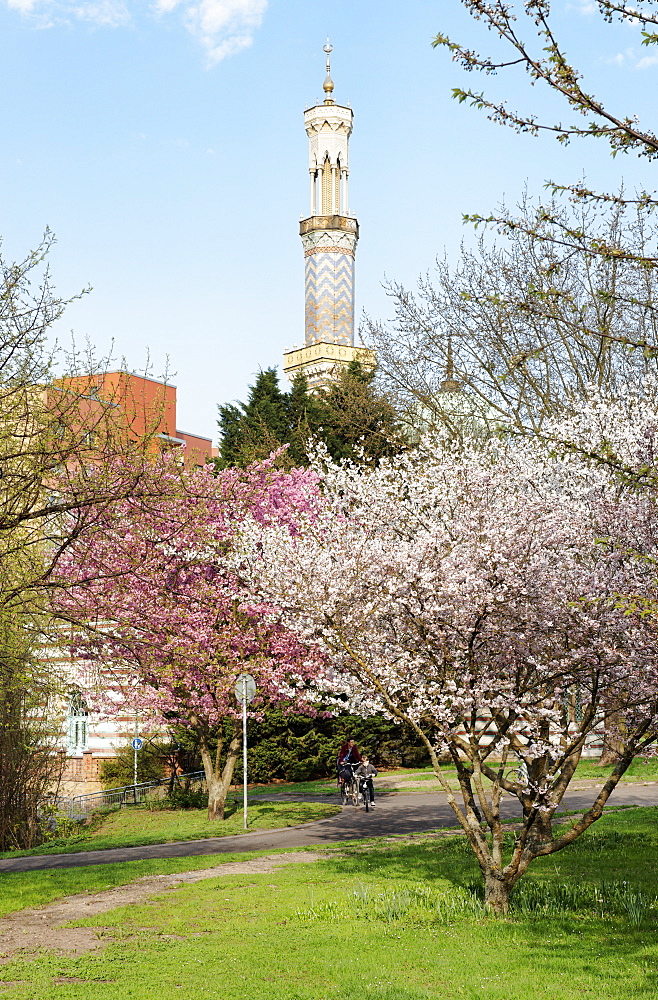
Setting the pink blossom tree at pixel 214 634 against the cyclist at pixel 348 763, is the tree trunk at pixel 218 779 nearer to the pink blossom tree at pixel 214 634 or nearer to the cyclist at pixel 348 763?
the pink blossom tree at pixel 214 634

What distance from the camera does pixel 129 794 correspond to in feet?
102

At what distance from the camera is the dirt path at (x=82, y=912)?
412 inches

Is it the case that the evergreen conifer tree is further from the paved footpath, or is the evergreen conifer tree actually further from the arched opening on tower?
the arched opening on tower

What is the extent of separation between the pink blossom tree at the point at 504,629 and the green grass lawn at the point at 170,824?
9789 mm

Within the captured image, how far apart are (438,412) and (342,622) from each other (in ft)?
47.2

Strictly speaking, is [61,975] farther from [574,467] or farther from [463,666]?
[574,467]

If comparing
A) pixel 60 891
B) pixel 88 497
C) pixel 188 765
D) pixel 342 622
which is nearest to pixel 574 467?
pixel 342 622

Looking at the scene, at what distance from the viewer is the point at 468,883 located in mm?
12508

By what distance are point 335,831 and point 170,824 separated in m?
5.34

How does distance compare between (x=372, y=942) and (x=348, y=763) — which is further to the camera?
(x=348, y=763)

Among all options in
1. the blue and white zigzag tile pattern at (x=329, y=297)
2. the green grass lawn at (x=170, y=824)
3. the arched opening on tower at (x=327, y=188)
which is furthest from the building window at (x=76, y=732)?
the arched opening on tower at (x=327, y=188)

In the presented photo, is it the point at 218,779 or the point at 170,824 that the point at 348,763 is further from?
the point at 170,824

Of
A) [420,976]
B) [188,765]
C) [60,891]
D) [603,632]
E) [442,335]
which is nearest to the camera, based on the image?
[420,976]

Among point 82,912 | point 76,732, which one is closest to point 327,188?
point 76,732
